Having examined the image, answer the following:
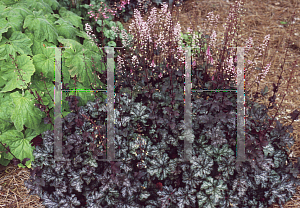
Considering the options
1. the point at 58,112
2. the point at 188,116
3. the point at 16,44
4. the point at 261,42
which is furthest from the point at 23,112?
the point at 261,42

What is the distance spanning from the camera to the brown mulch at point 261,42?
249 cm

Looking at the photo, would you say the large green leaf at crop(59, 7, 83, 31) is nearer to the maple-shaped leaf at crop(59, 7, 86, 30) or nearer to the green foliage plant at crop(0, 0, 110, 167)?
the maple-shaped leaf at crop(59, 7, 86, 30)

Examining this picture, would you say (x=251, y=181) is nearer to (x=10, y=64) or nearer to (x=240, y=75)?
(x=240, y=75)

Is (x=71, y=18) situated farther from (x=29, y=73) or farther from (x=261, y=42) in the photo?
(x=261, y=42)

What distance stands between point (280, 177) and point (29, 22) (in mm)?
2875

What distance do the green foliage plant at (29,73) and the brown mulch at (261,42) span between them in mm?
286

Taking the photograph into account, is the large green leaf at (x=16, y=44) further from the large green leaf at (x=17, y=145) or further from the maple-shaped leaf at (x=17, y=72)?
the large green leaf at (x=17, y=145)

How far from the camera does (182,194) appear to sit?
2164 millimetres

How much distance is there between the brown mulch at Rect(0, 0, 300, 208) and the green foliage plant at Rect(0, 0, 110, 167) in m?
0.29

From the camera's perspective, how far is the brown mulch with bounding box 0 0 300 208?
249 cm

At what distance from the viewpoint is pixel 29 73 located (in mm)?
2471

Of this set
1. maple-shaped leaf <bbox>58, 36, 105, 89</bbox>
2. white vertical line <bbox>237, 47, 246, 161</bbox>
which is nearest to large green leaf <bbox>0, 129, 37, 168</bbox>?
maple-shaped leaf <bbox>58, 36, 105, 89</bbox>

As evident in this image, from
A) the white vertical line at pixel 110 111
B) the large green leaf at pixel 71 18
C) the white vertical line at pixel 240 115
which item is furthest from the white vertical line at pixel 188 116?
the large green leaf at pixel 71 18

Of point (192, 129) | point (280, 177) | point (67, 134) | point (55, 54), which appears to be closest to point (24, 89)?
point (55, 54)
